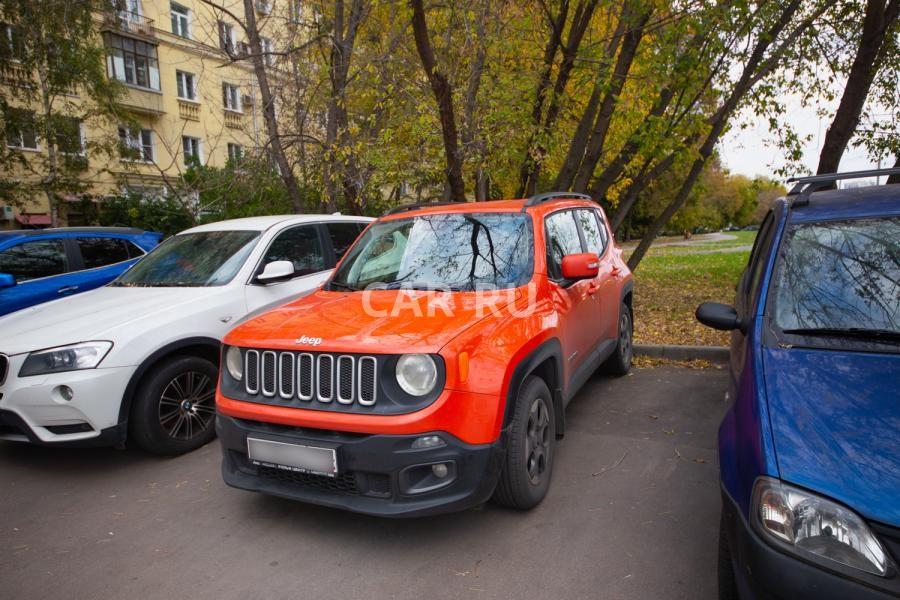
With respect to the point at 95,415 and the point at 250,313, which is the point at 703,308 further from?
the point at 95,415

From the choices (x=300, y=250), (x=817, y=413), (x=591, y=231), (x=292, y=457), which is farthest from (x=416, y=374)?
(x=300, y=250)

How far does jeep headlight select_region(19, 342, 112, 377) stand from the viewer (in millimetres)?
3770

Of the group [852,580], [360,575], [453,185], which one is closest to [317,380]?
[360,575]

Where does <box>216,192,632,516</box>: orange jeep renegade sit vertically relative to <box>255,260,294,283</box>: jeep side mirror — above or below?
below

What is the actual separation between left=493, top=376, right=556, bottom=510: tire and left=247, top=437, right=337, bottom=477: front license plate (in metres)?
0.96

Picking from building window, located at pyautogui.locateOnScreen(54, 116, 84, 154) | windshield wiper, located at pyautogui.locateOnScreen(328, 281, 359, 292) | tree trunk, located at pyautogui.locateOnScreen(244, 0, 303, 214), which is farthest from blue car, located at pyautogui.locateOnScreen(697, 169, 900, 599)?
building window, located at pyautogui.locateOnScreen(54, 116, 84, 154)

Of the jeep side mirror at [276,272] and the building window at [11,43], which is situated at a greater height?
the building window at [11,43]

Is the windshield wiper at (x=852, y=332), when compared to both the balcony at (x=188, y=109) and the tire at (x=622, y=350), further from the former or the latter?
the balcony at (x=188, y=109)

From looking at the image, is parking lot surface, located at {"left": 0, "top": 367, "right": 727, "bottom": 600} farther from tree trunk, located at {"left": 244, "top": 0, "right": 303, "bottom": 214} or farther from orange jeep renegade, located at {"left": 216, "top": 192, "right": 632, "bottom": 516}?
tree trunk, located at {"left": 244, "top": 0, "right": 303, "bottom": 214}

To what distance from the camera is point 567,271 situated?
3.69 metres

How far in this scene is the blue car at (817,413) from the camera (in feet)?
5.83

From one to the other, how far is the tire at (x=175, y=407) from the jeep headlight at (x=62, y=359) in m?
0.40

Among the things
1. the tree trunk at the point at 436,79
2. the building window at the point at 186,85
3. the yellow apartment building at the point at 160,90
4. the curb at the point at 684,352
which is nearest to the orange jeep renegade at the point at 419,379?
the curb at the point at 684,352

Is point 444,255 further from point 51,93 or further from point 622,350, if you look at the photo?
point 51,93
